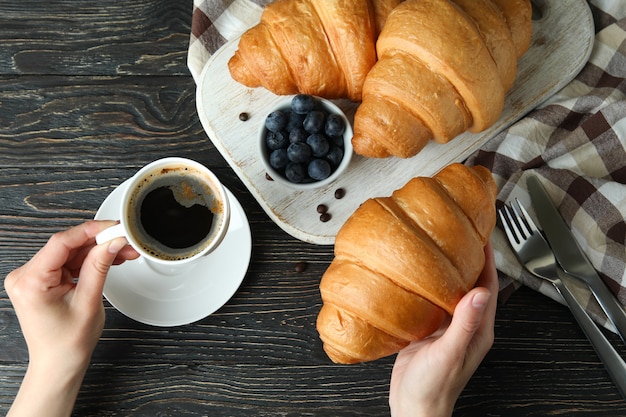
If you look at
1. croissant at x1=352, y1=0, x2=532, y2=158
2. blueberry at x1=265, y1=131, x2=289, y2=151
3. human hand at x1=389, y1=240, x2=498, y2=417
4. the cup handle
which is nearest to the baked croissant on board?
croissant at x1=352, y1=0, x2=532, y2=158

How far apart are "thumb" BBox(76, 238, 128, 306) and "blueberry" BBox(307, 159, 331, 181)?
47 cm

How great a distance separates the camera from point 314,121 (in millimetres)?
1335

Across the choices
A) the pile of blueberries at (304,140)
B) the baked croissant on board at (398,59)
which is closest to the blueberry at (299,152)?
the pile of blueberries at (304,140)

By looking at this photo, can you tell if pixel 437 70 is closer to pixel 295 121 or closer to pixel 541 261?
pixel 295 121

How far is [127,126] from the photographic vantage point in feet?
5.24

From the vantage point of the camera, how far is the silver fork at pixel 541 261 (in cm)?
141

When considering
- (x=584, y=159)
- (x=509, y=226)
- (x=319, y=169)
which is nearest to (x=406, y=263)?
(x=319, y=169)

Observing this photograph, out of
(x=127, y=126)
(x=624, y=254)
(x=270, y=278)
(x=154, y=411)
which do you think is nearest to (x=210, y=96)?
(x=127, y=126)

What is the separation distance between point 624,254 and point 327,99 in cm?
86

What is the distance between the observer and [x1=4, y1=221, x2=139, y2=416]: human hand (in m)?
1.28

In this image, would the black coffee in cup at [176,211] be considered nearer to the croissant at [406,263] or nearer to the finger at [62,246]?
the finger at [62,246]

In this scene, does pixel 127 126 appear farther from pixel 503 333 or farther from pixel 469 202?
pixel 503 333

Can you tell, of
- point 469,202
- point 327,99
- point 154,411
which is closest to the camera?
point 469,202

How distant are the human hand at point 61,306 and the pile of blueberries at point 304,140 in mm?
435
